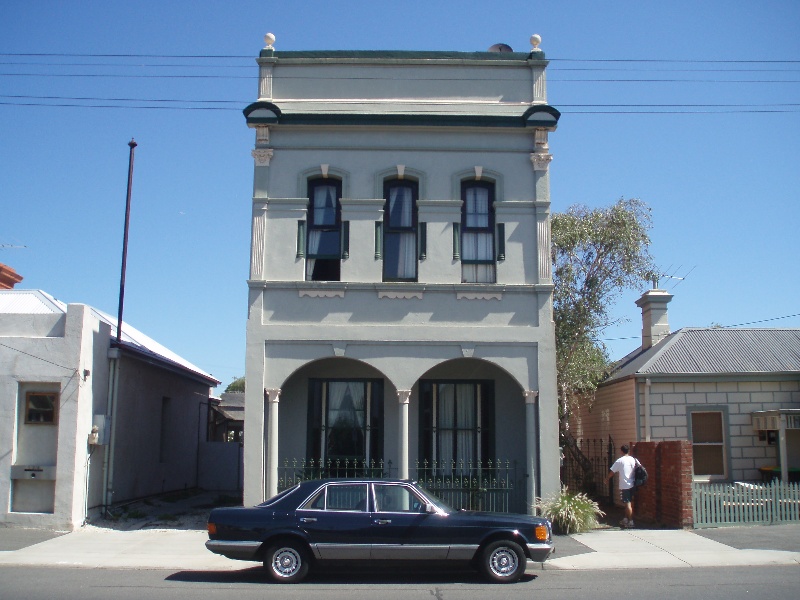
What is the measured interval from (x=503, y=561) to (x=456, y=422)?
5.95 meters

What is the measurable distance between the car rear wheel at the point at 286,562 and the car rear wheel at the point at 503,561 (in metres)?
2.35

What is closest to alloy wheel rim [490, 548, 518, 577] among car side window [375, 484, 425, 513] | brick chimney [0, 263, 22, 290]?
car side window [375, 484, 425, 513]

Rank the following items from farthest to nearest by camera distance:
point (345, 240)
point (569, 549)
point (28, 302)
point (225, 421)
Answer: point (225, 421)
point (28, 302)
point (345, 240)
point (569, 549)

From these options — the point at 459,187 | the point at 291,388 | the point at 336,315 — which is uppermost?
the point at 459,187

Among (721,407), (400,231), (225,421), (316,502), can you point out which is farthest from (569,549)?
(225,421)

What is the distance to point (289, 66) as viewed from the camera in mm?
16578

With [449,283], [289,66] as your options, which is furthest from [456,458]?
[289,66]

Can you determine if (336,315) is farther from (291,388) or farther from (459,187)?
(459,187)

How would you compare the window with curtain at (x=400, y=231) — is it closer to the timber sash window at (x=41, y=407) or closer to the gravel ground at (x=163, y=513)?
the gravel ground at (x=163, y=513)

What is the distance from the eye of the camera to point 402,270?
15.9 metres

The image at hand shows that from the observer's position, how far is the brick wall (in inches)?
583

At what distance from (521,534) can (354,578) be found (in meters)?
2.35

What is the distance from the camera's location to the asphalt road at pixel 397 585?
380 inches

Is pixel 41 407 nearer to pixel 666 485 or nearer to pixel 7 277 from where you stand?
pixel 7 277
